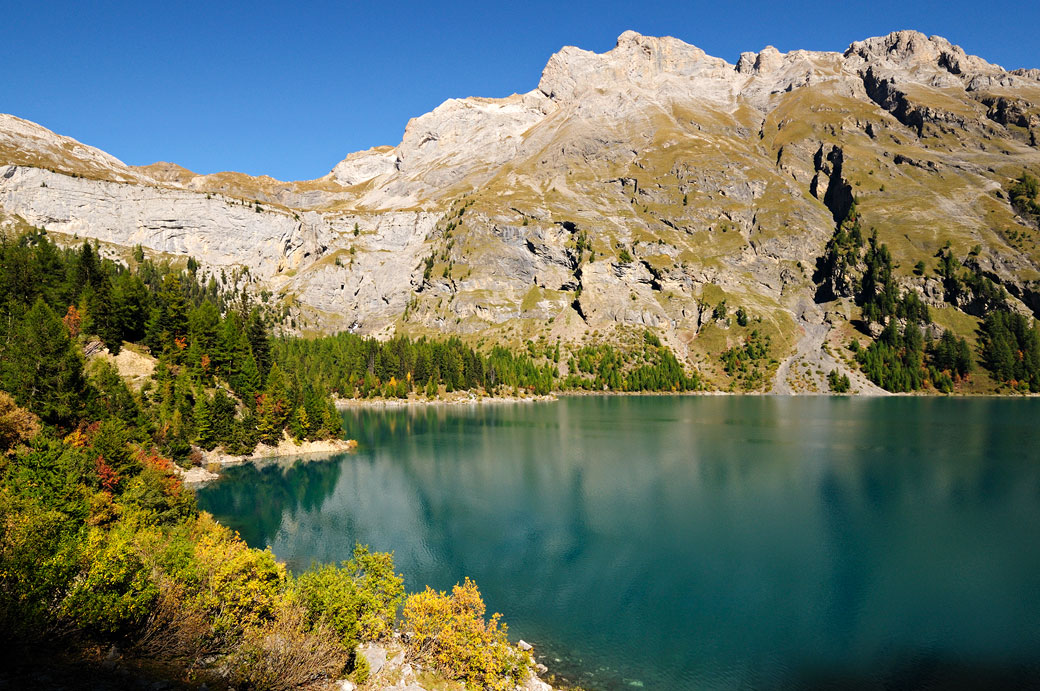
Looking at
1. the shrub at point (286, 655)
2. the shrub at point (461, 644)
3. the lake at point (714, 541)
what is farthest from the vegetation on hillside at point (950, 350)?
the shrub at point (286, 655)

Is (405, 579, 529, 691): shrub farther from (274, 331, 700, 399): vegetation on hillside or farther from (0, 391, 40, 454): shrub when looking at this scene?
(274, 331, 700, 399): vegetation on hillside

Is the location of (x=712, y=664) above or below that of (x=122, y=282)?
below

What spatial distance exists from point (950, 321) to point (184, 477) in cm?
24293

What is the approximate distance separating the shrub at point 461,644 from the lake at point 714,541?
16.6 feet

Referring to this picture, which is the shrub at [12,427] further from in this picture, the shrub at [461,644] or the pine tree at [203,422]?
the shrub at [461,644]

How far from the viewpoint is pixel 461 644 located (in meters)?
21.4

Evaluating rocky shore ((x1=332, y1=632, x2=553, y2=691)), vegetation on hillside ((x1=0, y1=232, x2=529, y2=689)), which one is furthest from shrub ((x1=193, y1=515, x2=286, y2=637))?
rocky shore ((x1=332, y1=632, x2=553, y2=691))

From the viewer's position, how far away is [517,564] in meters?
38.9

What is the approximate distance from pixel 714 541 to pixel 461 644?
28.7m

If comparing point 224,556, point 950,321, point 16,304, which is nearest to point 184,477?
point 16,304

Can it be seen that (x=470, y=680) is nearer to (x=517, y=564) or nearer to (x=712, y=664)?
(x=712, y=664)

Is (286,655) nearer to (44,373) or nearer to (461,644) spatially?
(461,644)

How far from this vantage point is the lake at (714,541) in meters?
27.1

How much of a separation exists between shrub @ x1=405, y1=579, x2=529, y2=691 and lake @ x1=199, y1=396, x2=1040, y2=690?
16.6ft
